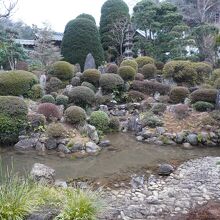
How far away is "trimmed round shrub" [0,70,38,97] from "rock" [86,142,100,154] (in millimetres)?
5540

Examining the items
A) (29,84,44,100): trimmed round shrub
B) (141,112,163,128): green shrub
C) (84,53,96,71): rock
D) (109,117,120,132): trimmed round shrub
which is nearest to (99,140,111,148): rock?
(109,117,120,132): trimmed round shrub

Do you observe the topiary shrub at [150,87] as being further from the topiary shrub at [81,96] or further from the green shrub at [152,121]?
the green shrub at [152,121]

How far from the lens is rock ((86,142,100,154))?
11.8m

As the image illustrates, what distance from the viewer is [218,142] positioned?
42.6 feet

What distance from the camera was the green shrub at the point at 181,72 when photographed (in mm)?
19219

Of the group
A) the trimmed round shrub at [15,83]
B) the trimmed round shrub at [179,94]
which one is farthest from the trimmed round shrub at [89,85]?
the trimmed round shrub at [179,94]

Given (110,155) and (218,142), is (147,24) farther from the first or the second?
(110,155)

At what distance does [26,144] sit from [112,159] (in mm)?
3193

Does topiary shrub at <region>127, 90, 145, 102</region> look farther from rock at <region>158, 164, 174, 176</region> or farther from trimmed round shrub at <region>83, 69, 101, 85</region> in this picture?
rock at <region>158, 164, 174, 176</region>

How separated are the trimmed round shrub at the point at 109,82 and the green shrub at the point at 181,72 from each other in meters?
3.21

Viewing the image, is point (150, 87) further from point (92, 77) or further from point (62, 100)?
point (62, 100)

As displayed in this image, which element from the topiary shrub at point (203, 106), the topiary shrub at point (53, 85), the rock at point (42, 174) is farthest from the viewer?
the topiary shrub at point (53, 85)

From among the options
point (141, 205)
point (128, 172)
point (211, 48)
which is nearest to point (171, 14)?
point (211, 48)

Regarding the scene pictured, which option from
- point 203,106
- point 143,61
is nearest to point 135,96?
point 203,106
